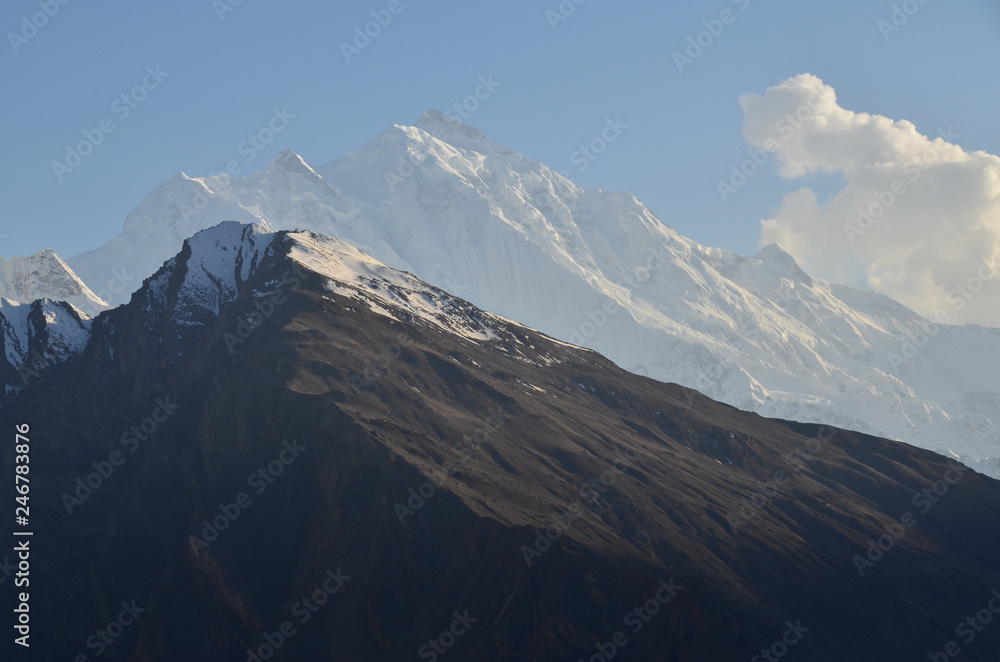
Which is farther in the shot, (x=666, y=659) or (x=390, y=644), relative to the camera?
(x=390, y=644)

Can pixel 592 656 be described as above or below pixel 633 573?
below

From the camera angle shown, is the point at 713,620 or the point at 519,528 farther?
the point at 519,528

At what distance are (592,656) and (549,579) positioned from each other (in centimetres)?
1484

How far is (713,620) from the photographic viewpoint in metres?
186

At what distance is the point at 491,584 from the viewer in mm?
191750

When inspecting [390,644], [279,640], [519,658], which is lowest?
[279,640]

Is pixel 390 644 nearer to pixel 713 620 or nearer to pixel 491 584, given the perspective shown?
pixel 491 584

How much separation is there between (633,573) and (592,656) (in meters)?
17.3

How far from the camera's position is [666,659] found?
17938 centimetres

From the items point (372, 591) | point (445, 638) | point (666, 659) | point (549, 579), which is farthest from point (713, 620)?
point (372, 591)

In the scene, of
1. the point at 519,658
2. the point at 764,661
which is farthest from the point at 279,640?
the point at 764,661

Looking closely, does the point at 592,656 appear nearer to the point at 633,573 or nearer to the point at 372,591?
the point at 633,573

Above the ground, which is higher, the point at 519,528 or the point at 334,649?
the point at 519,528

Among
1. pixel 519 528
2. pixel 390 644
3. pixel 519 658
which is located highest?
pixel 519 528
